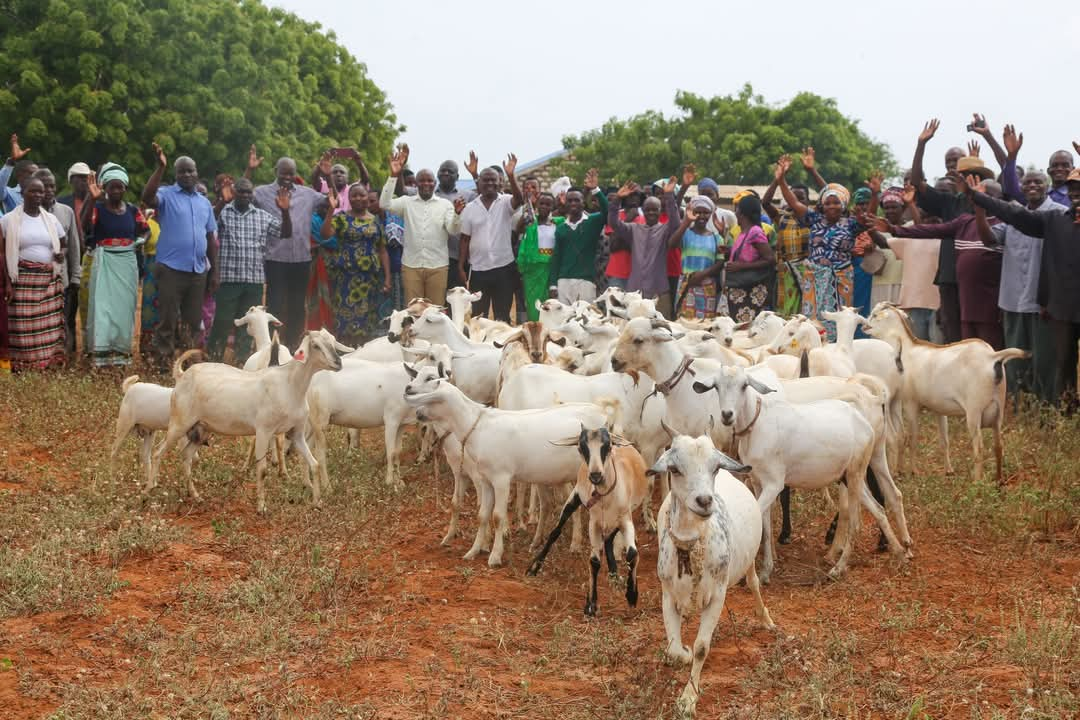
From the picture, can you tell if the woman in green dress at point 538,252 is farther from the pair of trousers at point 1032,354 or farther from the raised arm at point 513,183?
the pair of trousers at point 1032,354

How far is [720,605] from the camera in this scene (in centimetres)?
609

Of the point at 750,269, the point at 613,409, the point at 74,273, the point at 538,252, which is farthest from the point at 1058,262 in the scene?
the point at 74,273

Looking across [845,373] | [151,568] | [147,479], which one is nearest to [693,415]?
[845,373]

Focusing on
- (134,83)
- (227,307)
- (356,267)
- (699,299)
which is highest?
(134,83)

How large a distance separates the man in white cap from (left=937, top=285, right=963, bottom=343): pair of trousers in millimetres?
9502

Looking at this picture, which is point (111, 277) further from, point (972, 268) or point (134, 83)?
point (134, 83)

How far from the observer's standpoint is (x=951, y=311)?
13164mm

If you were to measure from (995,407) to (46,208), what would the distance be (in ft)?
32.3

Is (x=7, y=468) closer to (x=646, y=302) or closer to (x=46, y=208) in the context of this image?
(x=46, y=208)

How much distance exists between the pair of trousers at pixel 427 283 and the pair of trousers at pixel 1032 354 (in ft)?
19.8

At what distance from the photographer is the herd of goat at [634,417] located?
6473 millimetres

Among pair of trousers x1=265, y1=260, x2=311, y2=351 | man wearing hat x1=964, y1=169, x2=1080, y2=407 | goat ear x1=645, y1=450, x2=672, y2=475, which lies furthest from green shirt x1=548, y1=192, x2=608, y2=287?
goat ear x1=645, y1=450, x2=672, y2=475

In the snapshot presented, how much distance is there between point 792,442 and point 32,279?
8.88 meters

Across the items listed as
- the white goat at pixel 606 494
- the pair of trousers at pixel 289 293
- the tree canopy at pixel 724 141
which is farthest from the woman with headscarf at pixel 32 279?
the tree canopy at pixel 724 141
